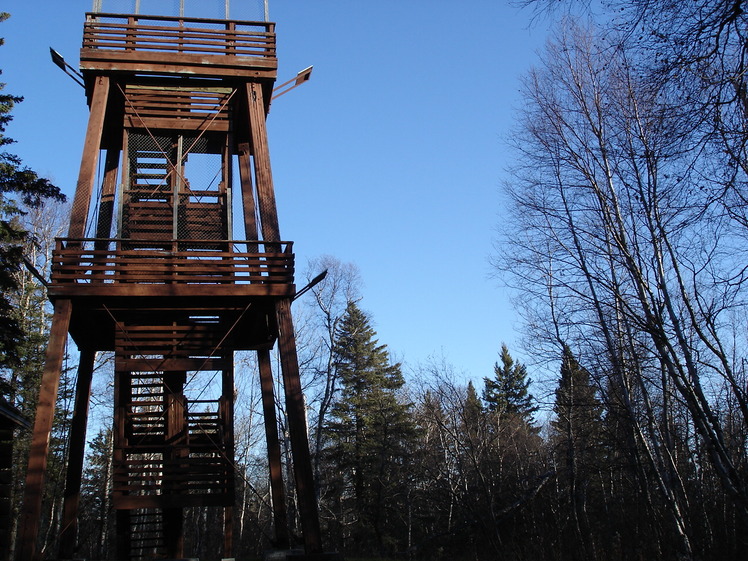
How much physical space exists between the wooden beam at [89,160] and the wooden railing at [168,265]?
14.0 inches

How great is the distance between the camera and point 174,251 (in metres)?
11.2

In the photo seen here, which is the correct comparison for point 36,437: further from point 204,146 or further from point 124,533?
point 204,146

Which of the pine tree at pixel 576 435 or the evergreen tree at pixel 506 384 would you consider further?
the evergreen tree at pixel 506 384

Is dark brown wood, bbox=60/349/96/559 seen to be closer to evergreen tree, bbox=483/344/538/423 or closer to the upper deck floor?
the upper deck floor

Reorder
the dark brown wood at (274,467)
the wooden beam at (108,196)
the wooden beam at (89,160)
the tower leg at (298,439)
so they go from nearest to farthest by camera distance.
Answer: the tower leg at (298,439) < the wooden beam at (89,160) < the dark brown wood at (274,467) < the wooden beam at (108,196)

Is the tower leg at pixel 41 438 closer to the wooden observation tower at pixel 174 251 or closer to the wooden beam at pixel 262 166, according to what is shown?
the wooden observation tower at pixel 174 251

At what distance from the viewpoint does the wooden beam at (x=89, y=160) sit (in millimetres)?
11055

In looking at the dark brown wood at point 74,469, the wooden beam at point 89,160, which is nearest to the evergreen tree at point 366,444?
the dark brown wood at point 74,469

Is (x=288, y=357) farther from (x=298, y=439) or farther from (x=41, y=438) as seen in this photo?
(x=41, y=438)

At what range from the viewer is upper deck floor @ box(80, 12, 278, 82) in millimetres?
12117

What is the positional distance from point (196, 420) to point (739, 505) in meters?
9.23

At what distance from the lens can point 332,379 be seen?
82.9 ft

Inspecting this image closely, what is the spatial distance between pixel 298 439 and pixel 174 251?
373 cm

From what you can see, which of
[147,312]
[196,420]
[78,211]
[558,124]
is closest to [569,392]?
[558,124]
